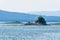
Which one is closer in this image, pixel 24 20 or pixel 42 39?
pixel 42 39

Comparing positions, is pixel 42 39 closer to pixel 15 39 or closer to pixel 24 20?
pixel 15 39

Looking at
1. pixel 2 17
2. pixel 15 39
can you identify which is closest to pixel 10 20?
pixel 2 17

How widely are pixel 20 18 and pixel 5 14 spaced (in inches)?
29.8

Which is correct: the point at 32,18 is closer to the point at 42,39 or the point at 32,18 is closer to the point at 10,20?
the point at 10,20

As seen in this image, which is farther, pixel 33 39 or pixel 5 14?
pixel 5 14

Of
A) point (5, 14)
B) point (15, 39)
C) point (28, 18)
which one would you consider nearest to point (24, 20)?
point (28, 18)

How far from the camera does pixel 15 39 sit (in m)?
10.7

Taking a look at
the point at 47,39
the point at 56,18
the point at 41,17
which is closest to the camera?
the point at 47,39

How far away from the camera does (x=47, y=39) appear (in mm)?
10391

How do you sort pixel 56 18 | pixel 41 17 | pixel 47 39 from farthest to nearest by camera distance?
1. pixel 41 17
2. pixel 56 18
3. pixel 47 39

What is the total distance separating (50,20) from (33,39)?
2.70 metres

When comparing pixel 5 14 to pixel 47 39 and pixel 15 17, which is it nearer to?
pixel 15 17

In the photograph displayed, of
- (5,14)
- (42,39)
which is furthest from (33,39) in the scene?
(5,14)

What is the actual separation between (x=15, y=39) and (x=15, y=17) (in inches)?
118
